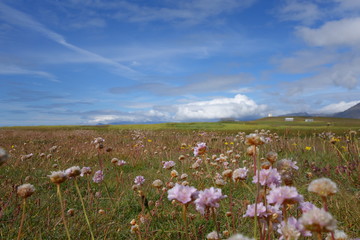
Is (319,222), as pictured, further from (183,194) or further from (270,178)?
(183,194)

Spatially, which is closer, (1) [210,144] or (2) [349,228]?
(2) [349,228]

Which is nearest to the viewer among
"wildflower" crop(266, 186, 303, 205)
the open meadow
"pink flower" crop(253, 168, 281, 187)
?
"wildflower" crop(266, 186, 303, 205)

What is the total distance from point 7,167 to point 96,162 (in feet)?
7.25

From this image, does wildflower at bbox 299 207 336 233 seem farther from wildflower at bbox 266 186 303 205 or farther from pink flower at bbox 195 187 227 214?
pink flower at bbox 195 187 227 214

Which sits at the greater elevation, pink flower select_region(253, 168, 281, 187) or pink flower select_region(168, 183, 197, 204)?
pink flower select_region(253, 168, 281, 187)

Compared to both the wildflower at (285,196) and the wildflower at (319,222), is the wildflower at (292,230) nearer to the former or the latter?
A: the wildflower at (285,196)

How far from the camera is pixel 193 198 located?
143 centimetres

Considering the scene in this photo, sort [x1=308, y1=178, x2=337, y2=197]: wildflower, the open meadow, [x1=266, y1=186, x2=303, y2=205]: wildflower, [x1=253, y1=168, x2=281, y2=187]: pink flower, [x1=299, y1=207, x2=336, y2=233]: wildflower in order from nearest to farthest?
[x1=299, y1=207, x2=336, y2=233]: wildflower, [x1=308, y1=178, x2=337, y2=197]: wildflower, [x1=266, y1=186, x2=303, y2=205]: wildflower, the open meadow, [x1=253, y1=168, x2=281, y2=187]: pink flower

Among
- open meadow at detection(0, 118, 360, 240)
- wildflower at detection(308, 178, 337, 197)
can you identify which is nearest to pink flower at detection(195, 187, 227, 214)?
open meadow at detection(0, 118, 360, 240)

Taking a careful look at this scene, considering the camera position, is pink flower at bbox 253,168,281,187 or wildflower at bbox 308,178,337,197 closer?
wildflower at bbox 308,178,337,197

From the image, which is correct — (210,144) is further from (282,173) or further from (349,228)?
(282,173)

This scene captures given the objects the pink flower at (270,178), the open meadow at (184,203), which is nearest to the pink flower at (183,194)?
the open meadow at (184,203)

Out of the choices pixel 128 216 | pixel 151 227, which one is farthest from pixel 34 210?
pixel 151 227

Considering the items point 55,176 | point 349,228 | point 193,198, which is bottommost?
point 349,228
